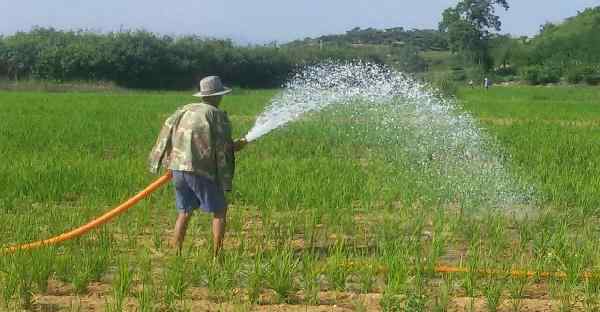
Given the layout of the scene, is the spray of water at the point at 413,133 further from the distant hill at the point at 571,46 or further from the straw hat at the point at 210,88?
the distant hill at the point at 571,46

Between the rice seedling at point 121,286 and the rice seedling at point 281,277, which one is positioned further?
the rice seedling at point 281,277

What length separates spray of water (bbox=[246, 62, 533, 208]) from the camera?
5559 mm

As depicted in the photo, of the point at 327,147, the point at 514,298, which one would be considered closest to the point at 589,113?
the point at 327,147

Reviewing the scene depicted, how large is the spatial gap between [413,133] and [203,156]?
659cm

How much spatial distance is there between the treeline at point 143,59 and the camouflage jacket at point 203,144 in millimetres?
33621

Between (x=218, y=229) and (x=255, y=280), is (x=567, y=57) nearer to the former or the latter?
(x=218, y=229)

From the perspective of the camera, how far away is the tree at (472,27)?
46219 mm

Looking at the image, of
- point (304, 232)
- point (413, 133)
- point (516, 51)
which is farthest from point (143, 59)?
point (304, 232)

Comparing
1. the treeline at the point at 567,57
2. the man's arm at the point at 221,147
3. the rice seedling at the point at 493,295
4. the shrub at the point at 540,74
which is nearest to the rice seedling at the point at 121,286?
the man's arm at the point at 221,147

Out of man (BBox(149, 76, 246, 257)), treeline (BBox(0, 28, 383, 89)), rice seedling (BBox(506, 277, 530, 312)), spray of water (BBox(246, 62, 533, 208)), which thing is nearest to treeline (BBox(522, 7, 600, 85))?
treeline (BBox(0, 28, 383, 89))

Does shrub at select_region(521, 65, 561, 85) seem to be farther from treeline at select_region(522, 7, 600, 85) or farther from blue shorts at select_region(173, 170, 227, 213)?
blue shorts at select_region(173, 170, 227, 213)

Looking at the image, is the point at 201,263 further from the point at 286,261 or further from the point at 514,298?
the point at 514,298

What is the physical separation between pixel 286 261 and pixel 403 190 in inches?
113

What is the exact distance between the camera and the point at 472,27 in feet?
154
